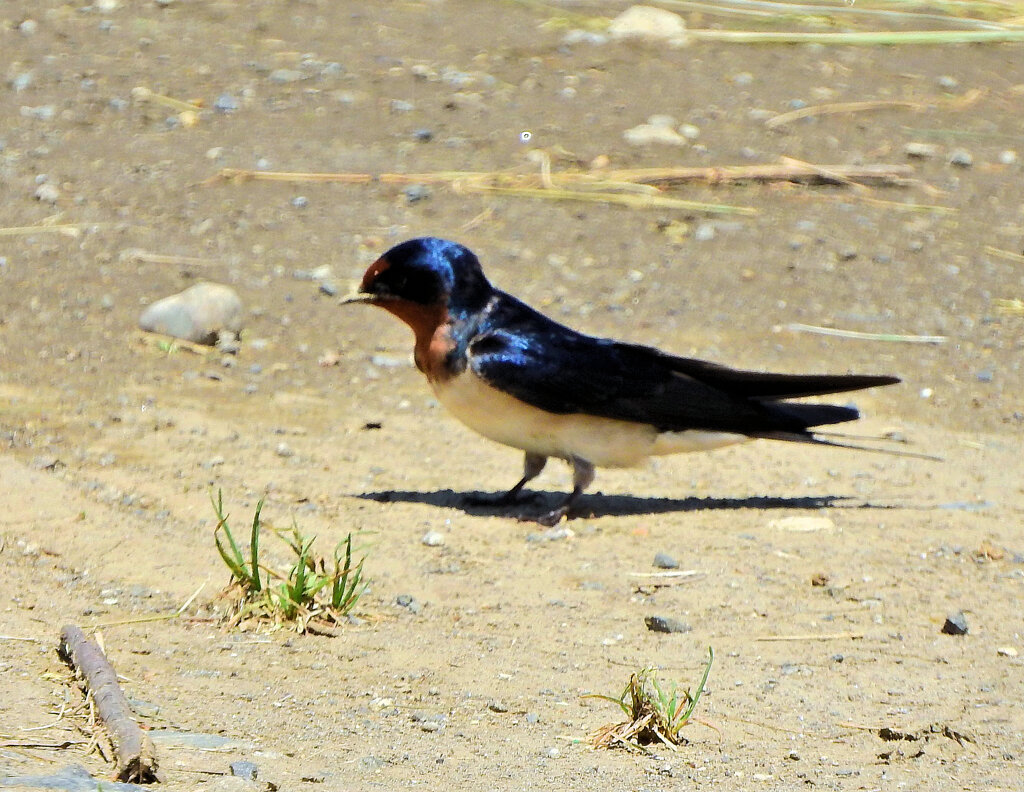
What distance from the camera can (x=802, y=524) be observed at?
4684 millimetres

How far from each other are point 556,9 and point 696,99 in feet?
5.54

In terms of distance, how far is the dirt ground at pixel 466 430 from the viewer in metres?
2.99

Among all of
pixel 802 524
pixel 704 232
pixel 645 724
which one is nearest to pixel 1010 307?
pixel 704 232

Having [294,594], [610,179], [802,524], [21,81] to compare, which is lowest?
[802,524]

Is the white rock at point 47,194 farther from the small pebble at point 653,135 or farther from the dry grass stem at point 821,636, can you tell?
the dry grass stem at point 821,636

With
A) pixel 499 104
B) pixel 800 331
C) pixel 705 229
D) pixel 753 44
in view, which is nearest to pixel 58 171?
pixel 499 104

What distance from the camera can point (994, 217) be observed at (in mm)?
7828

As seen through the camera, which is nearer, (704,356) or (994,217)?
(704,356)

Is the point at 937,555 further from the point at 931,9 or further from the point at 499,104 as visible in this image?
the point at 931,9

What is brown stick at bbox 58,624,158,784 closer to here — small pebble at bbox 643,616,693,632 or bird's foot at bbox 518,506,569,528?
small pebble at bbox 643,616,693,632

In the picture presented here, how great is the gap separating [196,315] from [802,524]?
259cm

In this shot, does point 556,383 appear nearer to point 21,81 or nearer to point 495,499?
point 495,499

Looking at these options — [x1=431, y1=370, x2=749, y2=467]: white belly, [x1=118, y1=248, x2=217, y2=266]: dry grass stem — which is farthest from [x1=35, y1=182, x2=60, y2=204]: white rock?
[x1=431, y1=370, x2=749, y2=467]: white belly

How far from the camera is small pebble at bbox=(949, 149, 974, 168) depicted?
8344mm
